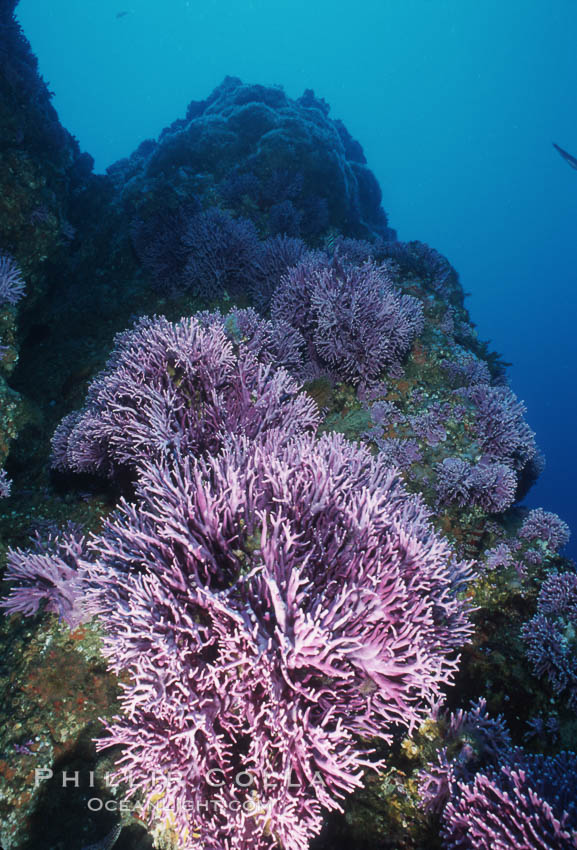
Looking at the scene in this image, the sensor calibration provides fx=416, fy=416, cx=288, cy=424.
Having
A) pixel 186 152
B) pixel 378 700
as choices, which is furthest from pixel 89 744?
pixel 186 152

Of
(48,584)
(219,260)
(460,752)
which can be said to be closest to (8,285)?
(219,260)

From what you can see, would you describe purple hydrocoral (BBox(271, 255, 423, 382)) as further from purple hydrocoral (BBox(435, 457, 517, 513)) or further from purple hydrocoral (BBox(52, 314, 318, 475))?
purple hydrocoral (BBox(435, 457, 517, 513))

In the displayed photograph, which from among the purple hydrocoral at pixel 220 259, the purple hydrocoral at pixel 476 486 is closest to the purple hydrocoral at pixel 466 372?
the purple hydrocoral at pixel 476 486

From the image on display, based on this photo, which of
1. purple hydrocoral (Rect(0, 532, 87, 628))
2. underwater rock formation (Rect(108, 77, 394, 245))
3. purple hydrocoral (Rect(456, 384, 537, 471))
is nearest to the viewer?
purple hydrocoral (Rect(0, 532, 87, 628))

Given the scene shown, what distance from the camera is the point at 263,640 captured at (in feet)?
6.26

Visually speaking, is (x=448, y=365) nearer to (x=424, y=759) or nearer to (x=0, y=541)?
(x=424, y=759)

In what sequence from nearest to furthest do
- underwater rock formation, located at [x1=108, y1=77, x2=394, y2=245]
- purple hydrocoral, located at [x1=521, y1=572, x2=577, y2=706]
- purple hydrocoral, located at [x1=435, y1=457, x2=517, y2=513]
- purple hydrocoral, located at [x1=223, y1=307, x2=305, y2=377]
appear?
purple hydrocoral, located at [x1=521, y1=572, x2=577, y2=706] < purple hydrocoral, located at [x1=435, y1=457, x2=517, y2=513] < purple hydrocoral, located at [x1=223, y1=307, x2=305, y2=377] < underwater rock formation, located at [x1=108, y1=77, x2=394, y2=245]

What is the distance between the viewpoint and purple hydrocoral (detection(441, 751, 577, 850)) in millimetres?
1696

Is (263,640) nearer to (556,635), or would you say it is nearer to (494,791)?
(494,791)

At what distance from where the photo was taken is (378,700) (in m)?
2.15

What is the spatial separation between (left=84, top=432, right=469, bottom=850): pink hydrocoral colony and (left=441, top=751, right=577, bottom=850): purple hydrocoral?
0.42 m

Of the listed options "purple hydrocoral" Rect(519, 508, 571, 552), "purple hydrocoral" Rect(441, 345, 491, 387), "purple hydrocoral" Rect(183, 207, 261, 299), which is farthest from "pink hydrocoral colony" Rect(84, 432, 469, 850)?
"purple hydrocoral" Rect(183, 207, 261, 299)

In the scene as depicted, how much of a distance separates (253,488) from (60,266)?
6943mm

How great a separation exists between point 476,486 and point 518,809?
89.6 inches
